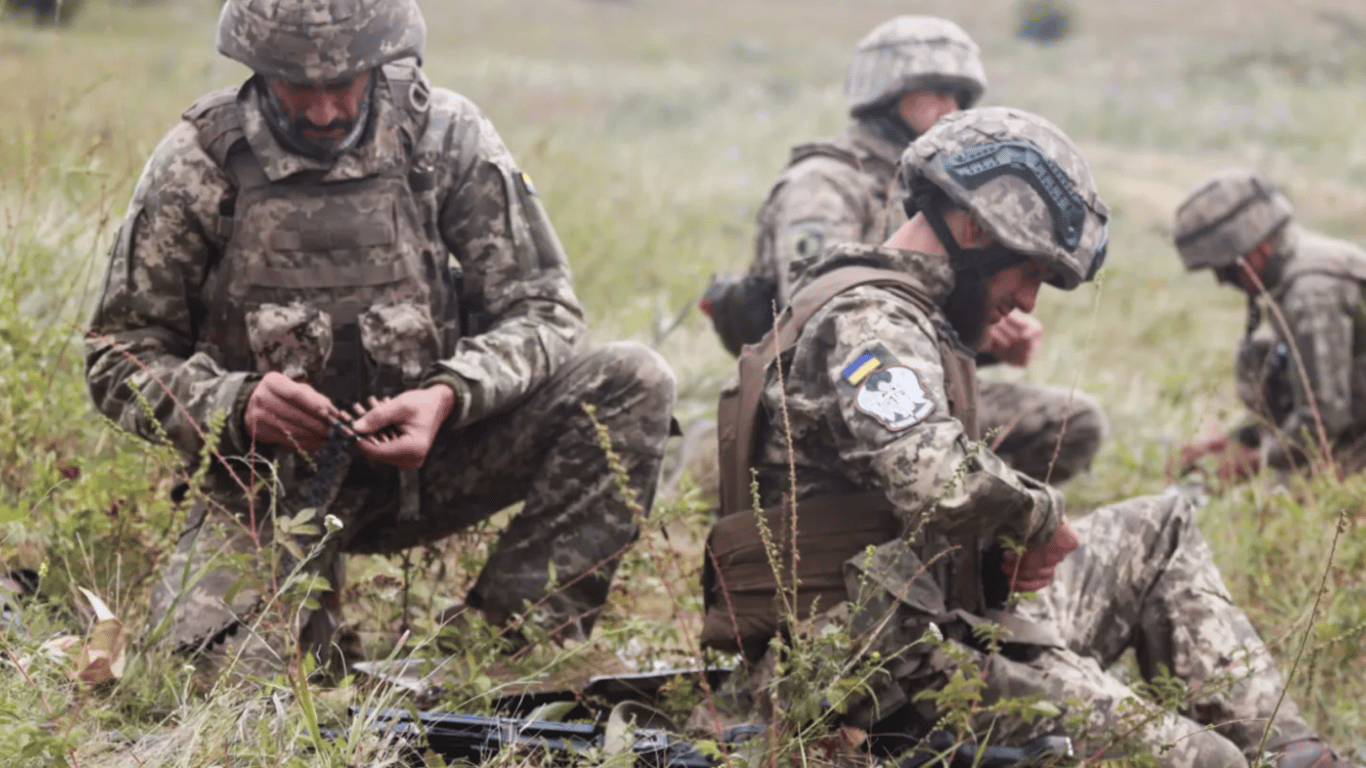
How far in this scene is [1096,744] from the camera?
130 inches

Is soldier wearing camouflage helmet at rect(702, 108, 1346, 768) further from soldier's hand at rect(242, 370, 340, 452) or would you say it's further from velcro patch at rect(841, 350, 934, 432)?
soldier's hand at rect(242, 370, 340, 452)

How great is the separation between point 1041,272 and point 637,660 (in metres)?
1.32

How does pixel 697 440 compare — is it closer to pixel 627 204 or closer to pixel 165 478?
pixel 165 478

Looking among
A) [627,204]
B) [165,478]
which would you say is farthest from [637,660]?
[627,204]

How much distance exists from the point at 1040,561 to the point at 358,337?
1660 mm

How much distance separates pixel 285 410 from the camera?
3574 mm

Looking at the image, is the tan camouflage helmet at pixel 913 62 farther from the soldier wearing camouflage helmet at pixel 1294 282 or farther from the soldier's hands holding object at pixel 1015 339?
the soldier wearing camouflage helmet at pixel 1294 282

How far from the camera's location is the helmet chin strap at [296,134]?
374 centimetres

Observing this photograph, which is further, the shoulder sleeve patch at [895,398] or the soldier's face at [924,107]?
the soldier's face at [924,107]

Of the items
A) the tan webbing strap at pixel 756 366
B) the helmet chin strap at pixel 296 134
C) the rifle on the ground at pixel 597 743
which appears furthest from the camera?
the helmet chin strap at pixel 296 134

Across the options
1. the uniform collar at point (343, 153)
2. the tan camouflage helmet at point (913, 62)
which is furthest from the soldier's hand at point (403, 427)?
the tan camouflage helmet at point (913, 62)

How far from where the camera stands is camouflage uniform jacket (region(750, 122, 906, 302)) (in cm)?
542

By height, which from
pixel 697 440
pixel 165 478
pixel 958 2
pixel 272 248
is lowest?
pixel 958 2

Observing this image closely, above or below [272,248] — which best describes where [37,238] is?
below
